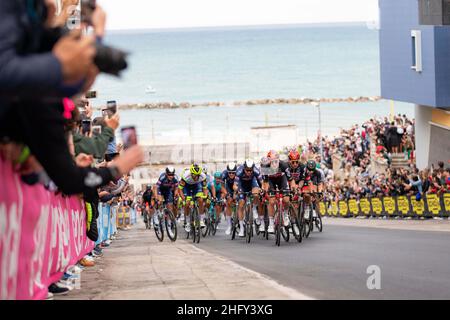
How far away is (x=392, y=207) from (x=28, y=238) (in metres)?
25.7

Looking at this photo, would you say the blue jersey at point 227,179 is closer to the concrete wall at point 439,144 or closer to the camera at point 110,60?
the camera at point 110,60

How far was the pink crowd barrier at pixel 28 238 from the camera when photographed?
6383 millimetres

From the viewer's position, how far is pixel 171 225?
900 inches

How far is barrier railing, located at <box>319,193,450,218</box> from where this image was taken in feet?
90.6

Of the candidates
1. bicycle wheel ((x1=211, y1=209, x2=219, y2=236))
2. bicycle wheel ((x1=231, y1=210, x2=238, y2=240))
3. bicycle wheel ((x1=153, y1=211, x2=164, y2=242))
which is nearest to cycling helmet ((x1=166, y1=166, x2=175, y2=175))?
bicycle wheel ((x1=153, y1=211, x2=164, y2=242))

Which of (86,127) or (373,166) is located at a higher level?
(373,166)

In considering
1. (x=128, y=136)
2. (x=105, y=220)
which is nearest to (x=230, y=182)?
(x=105, y=220)

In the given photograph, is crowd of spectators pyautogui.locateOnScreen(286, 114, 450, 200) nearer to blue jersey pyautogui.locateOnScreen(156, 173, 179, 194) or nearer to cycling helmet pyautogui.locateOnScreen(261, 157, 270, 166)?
blue jersey pyautogui.locateOnScreen(156, 173, 179, 194)

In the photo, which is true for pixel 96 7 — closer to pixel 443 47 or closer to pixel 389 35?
pixel 443 47

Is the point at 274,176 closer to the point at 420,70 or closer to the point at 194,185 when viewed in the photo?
the point at 194,185

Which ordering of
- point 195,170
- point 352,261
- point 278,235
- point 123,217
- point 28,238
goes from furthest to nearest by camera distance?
1. point 123,217
2. point 195,170
3. point 278,235
4. point 352,261
5. point 28,238

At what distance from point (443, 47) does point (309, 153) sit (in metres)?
22.7

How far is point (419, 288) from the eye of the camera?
11.1 m

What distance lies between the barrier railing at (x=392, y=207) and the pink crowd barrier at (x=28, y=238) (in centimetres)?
1898
